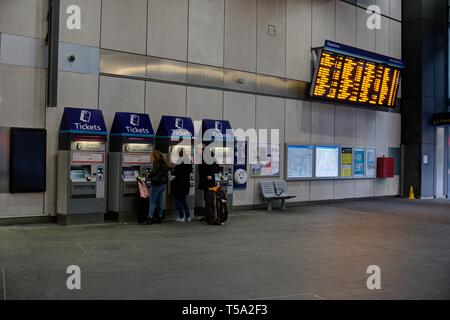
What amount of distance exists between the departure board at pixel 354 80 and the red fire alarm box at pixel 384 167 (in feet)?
6.64

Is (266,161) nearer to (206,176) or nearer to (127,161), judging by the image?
(206,176)

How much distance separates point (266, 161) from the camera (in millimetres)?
13453

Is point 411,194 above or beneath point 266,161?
beneath

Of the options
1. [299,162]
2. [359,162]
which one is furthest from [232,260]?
[359,162]

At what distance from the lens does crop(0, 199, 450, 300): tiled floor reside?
5.02 m

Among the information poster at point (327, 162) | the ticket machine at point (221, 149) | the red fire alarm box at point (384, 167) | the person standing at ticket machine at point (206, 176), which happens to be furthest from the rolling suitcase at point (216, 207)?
the red fire alarm box at point (384, 167)

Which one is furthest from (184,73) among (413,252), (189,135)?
(413,252)

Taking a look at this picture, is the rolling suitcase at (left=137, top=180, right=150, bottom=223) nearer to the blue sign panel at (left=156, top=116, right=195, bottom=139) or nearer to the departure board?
the blue sign panel at (left=156, top=116, right=195, bottom=139)

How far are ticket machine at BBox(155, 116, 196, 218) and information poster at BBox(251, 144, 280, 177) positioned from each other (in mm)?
2772

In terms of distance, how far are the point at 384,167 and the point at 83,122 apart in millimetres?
11376

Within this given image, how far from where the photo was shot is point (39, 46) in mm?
9750

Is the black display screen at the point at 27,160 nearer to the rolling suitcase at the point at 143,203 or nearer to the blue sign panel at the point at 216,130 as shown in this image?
the rolling suitcase at the point at 143,203

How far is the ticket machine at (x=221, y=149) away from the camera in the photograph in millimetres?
11352
